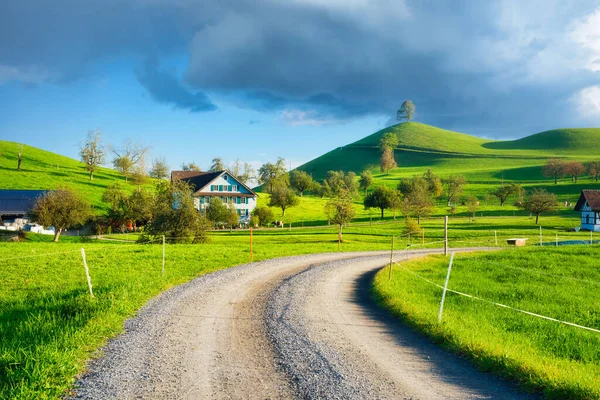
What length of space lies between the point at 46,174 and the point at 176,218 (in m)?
91.4

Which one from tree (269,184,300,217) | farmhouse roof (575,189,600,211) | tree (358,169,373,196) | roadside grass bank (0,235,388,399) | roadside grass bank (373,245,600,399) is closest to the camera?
roadside grass bank (0,235,388,399)

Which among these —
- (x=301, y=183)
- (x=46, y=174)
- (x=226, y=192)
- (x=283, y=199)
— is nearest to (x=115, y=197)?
(x=226, y=192)

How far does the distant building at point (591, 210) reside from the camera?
72.8 m

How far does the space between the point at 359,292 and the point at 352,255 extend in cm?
1450

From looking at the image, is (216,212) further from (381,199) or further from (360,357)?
(360,357)

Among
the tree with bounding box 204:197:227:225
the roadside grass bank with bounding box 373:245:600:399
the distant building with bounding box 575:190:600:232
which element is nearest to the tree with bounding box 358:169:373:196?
the distant building with bounding box 575:190:600:232

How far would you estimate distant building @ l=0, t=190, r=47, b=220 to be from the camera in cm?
7588

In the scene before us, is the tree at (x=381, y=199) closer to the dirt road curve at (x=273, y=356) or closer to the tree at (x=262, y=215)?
the tree at (x=262, y=215)

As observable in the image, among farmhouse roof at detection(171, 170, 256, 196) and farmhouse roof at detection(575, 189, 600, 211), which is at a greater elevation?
farmhouse roof at detection(171, 170, 256, 196)

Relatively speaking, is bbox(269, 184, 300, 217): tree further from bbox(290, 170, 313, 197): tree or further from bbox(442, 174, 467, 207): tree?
bbox(442, 174, 467, 207): tree

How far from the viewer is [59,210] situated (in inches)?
2172

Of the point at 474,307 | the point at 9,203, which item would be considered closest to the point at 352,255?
the point at 474,307

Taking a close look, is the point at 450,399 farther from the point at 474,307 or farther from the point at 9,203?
the point at 9,203

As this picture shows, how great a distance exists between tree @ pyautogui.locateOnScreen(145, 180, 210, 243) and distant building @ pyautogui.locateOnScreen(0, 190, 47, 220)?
44.0m
